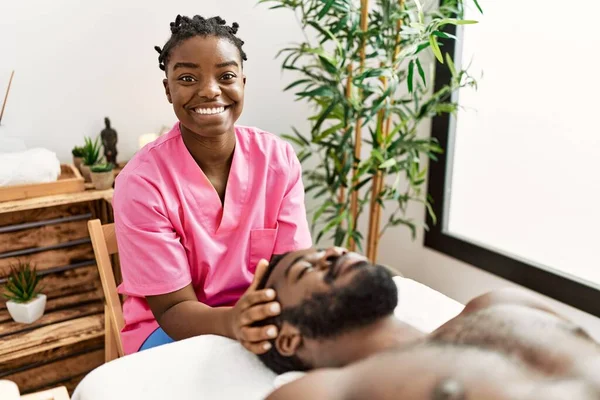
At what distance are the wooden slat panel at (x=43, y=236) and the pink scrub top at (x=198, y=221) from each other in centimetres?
65

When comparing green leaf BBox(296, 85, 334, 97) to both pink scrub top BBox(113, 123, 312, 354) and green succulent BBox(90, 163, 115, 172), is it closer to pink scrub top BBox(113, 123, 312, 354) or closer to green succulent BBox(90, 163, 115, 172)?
pink scrub top BBox(113, 123, 312, 354)

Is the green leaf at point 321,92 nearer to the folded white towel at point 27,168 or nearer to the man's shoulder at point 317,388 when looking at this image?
the folded white towel at point 27,168

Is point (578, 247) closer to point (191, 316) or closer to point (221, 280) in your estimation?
point (221, 280)

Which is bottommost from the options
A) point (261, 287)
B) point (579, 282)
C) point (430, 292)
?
point (579, 282)

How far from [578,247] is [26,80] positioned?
6.54 feet

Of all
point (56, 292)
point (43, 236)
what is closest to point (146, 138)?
point (43, 236)

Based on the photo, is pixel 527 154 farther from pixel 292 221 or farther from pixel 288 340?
pixel 288 340

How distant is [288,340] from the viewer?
2.45 feet

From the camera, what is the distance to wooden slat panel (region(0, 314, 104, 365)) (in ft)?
5.07

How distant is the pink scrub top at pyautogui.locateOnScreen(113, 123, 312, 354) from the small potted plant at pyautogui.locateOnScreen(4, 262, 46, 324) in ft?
2.01

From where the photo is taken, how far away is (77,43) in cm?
182

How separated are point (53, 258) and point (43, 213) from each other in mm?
163

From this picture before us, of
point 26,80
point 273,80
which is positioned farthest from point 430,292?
point 26,80

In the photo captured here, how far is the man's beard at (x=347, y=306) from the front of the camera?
704 mm
